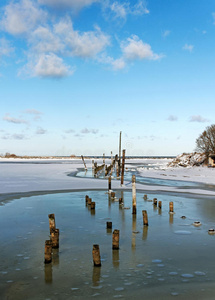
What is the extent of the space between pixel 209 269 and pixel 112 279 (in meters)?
2.98

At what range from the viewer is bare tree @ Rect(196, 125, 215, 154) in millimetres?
64894

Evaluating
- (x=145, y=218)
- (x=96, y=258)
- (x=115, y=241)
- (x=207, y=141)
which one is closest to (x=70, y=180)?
(x=145, y=218)

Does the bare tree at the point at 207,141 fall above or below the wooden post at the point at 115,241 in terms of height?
above

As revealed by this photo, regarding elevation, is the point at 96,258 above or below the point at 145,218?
below

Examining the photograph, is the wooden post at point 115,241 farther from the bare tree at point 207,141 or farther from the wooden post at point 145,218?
the bare tree at point 207,141

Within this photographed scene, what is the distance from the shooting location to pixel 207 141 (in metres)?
66.6

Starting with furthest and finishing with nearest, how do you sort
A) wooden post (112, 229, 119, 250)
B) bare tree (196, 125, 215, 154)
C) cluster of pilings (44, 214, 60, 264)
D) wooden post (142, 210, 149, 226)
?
bare tree (196, 125, 215, 154) < wooden post (142, 210, 149, 226) < wooden post (112, 229, 119, 250) < cluster of pilings (44, 214, 60, 264)

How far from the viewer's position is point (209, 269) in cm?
809

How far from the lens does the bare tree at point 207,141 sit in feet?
213

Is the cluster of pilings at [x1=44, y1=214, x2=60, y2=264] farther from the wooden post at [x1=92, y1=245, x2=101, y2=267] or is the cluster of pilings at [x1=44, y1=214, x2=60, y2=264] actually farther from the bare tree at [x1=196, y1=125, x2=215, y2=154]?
the bare tree at [x1=196, y1=125, x2=215, y2=154]

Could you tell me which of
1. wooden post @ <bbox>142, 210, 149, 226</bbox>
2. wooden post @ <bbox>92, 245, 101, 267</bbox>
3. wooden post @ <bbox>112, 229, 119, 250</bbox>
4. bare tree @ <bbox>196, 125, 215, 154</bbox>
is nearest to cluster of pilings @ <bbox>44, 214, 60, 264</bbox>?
wooden post @ <bbox>92, 245, 101, 267</bbox>

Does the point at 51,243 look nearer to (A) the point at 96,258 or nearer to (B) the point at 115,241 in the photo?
(A) the point at 96,258

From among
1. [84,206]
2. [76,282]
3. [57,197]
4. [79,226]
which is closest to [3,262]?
[76,282]

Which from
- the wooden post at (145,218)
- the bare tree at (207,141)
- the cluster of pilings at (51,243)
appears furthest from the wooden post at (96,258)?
the bare tree at (207,141)
